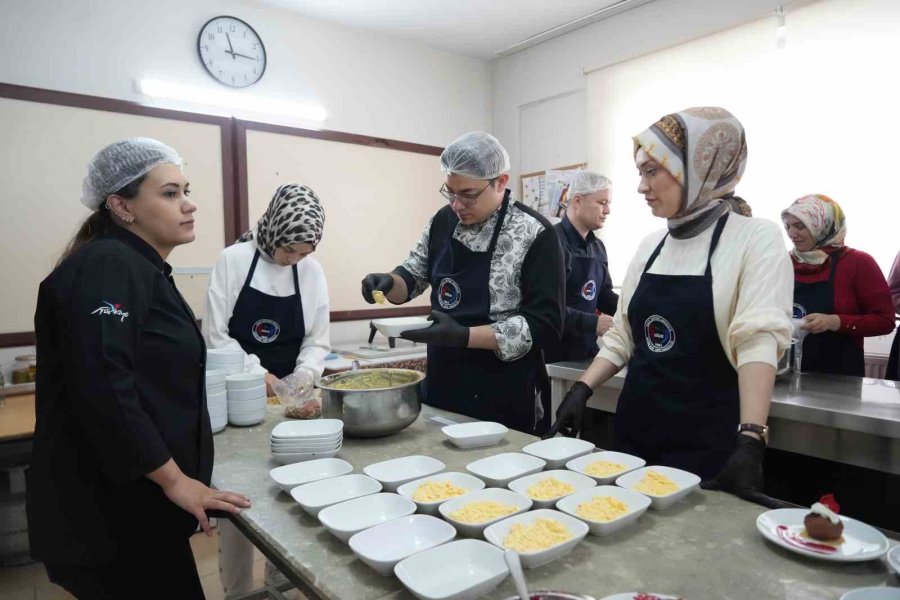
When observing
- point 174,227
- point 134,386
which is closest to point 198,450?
point 134,386

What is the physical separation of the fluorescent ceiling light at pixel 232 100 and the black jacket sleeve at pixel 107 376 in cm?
299

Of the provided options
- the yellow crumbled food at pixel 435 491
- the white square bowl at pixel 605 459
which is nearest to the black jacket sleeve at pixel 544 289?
the white square bowl at pixel 605 459

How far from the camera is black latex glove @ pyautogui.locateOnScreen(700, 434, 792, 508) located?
4.13 feet

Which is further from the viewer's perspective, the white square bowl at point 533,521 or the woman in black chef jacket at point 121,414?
the woman in black chef jacket at point 121,414

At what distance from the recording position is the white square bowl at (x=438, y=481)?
117 centimetres

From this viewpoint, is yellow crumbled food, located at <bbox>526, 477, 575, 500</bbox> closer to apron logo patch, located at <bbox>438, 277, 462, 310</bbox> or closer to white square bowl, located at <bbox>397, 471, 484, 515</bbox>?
white square bowl, located at <bbox>397, 471, 484, 515</bbox>

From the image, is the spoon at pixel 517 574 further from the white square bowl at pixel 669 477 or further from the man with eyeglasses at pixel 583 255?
the man with eyeglasses at pixel 583 255

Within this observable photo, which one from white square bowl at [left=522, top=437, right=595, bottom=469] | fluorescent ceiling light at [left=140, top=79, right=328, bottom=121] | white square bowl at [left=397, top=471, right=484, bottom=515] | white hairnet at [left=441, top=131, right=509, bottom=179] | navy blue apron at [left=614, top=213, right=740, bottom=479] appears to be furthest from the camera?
fluorescent ceiling light at [left=140, top=79, right=328, bottom=121]

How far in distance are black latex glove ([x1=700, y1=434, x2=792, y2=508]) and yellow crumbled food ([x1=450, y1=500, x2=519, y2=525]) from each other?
49cm

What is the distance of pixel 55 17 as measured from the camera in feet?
11.0

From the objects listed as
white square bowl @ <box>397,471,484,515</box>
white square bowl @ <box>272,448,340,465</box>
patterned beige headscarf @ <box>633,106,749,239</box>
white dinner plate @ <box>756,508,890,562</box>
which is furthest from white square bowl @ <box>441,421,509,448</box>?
patterned beige headscarf @ <box>633,106,749,239</box>

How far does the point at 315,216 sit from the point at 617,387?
1442 millimetres

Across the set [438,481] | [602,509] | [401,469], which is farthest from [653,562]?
[401,469]

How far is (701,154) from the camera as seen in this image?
1565 millimetres
